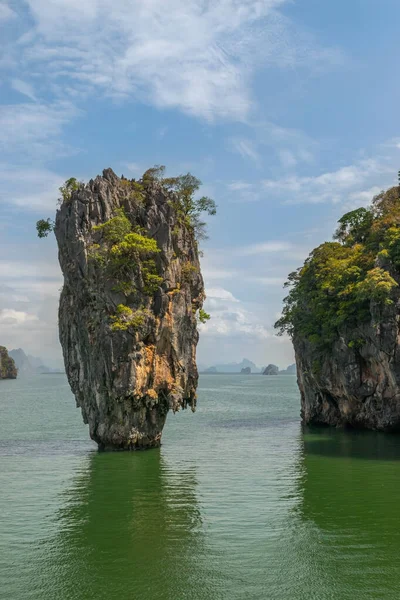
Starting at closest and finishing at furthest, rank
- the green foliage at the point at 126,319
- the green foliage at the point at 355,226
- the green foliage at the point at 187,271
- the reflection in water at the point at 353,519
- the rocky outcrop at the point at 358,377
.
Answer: the reflection in water at the point at 353,519 < the green foliage at the point at 126,319 < the green foliage at the point at 187,271 < the rocky outcrop at the point at 358,377 < the green foliage at the point at 355,226

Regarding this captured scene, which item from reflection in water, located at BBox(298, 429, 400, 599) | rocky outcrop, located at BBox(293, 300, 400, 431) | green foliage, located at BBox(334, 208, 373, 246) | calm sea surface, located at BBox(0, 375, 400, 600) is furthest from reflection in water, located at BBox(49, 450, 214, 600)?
green foliage, located at BBox(334, 208, 373, 246)

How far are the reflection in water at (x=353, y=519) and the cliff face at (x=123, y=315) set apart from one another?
12043mm

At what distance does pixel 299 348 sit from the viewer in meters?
59.4

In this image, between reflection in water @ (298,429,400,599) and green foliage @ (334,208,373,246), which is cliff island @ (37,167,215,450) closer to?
Result: reflection in water @ (298,429,400,599)

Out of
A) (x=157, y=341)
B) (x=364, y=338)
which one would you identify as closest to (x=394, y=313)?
(x=364, y=338)

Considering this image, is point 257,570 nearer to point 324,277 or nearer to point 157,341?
point 157,341

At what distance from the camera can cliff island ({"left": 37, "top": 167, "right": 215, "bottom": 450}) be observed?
124 ft

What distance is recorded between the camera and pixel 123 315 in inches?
1481

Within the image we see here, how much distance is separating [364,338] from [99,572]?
35.9 m

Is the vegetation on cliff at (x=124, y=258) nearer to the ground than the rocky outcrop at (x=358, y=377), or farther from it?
farther from it

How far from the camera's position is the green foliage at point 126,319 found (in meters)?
37.1

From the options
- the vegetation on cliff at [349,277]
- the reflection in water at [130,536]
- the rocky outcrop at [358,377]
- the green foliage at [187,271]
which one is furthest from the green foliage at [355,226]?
the reflection in water at [130,536]

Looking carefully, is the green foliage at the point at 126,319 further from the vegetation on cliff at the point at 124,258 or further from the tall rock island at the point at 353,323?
the tall rock island at the point at 353,323

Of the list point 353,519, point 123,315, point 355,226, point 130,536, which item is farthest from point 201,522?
point 355,226
